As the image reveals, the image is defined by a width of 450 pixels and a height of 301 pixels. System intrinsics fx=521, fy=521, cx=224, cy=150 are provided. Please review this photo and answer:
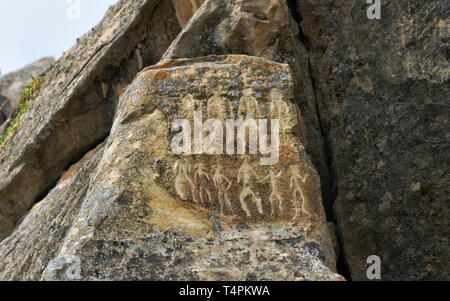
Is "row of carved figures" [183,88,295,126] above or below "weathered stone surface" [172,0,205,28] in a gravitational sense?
below

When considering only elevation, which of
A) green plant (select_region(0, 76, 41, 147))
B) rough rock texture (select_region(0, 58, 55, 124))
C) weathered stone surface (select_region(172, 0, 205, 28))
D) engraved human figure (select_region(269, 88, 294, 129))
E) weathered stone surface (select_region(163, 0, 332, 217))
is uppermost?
rough rock texture (select_region(0, 58, 55, 124))

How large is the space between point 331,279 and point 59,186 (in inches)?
170

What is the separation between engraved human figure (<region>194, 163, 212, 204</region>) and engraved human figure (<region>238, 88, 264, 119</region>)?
0.56 m

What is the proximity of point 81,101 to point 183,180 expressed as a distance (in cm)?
339

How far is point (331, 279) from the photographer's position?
135 inches

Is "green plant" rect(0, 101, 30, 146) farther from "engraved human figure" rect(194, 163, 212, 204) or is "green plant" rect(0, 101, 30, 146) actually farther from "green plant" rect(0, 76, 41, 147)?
"engraved human figure" rect(194, 163, 212, 204)

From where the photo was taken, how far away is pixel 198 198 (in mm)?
3986

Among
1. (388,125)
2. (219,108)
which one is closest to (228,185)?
(219,108)

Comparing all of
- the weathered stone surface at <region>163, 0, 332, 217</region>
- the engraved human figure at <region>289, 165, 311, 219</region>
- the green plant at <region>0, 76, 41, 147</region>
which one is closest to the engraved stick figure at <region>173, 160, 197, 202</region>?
the engraved human figure at <region>289, 165, 311, 219</region>

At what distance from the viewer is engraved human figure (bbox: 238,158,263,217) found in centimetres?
401

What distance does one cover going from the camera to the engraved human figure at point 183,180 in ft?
13.0

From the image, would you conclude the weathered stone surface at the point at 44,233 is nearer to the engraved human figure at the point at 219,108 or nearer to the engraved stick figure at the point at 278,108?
the engraved human figure at the point at 219,108

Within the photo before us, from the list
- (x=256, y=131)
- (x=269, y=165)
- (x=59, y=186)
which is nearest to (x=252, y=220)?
(x=269, y=165)
